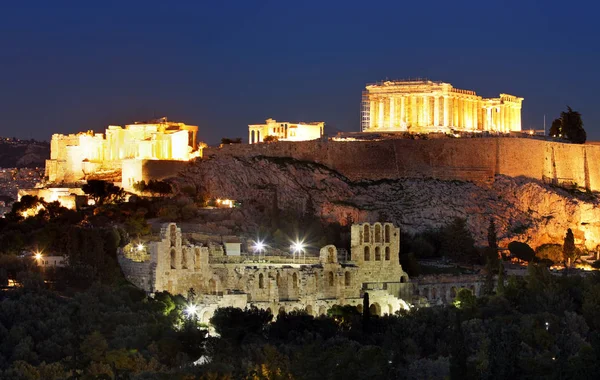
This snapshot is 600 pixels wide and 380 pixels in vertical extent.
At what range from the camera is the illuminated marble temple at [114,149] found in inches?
3600

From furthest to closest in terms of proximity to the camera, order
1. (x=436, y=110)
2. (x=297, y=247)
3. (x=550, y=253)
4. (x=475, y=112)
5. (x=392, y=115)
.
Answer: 1. (x=475, y=112)
2. (x=392, y=115)
3. (x=436, y=110)
4. (x=550, y=253)
5. (x=297, y=247)

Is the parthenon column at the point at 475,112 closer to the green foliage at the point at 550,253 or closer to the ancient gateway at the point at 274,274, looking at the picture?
the green foliage at the point at 550,253

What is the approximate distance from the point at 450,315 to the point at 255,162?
30326mm

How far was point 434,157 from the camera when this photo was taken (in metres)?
87.1

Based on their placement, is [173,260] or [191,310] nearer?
[191,310]

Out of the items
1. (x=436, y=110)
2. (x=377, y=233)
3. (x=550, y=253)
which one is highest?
(x=436, y=110)

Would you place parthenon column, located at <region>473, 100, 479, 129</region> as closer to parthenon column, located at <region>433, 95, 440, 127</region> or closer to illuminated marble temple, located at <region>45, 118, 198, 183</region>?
parthenon column, located at <region>433, 95, 440, 127</region>

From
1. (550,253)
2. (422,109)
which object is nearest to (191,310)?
(550,253)

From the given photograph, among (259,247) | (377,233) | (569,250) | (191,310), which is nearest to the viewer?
(191,310)

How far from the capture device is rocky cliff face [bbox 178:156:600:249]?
8075 centimetres

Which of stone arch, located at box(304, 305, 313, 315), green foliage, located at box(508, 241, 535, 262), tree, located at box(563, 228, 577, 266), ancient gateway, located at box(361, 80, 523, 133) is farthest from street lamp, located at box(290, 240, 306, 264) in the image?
ancient gateway, located at box(361, 80, 523, 133)

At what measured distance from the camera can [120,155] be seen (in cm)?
9288

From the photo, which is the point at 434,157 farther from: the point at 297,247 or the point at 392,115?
the point at 297,247

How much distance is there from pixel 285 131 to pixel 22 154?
49.4 m
